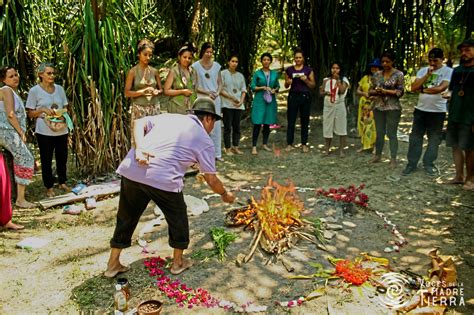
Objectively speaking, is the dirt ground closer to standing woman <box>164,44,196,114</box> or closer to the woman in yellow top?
the woman in yellow top

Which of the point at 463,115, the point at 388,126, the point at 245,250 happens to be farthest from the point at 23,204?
the point at 463,115

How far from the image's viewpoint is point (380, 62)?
661 centimetres

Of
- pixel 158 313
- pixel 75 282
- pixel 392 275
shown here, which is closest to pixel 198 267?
pixel 158 313

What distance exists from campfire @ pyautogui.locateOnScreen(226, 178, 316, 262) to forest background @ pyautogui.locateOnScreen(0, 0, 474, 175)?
2.51 meters

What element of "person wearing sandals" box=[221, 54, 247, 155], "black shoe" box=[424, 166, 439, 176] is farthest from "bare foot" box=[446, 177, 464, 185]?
"person wearing sandals" box=[221, 54, 247, 155]

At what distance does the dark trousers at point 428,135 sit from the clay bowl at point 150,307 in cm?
441

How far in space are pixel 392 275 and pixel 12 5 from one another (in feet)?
17.9

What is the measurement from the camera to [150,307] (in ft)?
10.3

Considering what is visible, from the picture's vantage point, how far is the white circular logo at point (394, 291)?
327 centimetres

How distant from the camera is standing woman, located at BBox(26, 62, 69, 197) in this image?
531 cm

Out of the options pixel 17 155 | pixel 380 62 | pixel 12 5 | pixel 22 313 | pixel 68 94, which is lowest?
pixel 22 313

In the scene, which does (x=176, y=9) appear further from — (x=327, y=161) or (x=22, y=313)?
(x=22, y=313)

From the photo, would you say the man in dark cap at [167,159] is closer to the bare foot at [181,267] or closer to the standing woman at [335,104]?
the bare foot at [181,267]

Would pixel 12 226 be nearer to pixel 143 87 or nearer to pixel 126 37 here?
pixel 143 87
